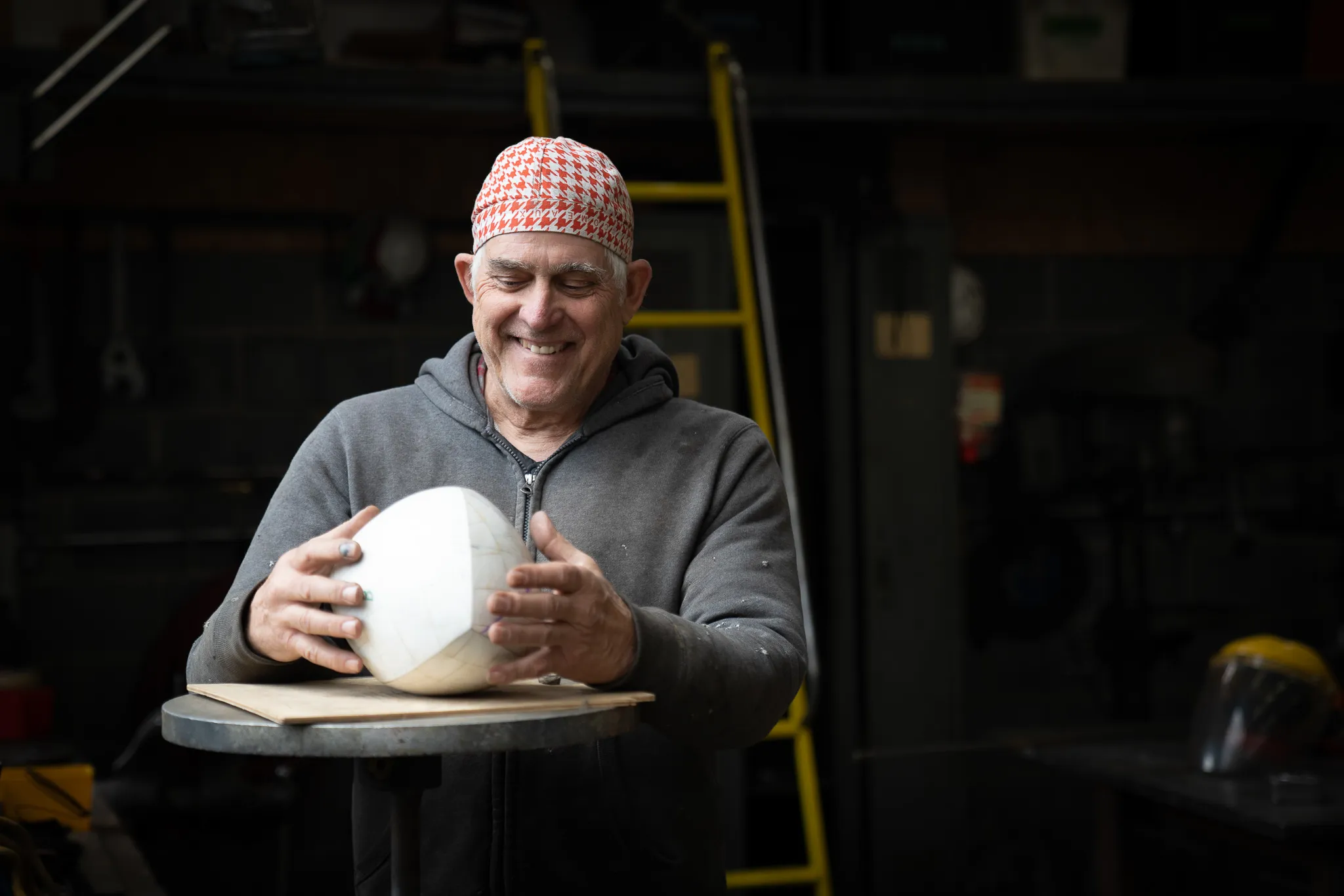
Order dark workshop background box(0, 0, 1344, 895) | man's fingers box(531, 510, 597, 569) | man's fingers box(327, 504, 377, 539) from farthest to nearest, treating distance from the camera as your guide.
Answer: dark workshop background box(0, 0, 1344, 895) < man's fingers box(327, 504, 377, 539) < man's fingers box(531, 510, 597, 569)

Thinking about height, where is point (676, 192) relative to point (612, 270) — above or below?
above

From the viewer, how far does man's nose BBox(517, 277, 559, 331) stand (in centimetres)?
164

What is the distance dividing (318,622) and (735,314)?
211 cm

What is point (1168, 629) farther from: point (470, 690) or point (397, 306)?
point (470, 690)

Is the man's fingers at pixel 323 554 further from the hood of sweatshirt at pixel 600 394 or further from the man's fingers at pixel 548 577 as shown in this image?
the hood of sweatshirt at pixel 600 394

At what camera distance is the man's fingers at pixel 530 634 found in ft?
4.24

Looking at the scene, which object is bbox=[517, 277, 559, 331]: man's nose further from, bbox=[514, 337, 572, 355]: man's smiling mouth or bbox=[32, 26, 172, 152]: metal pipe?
bbox=[32, 26, 172, 152]: metal pipe

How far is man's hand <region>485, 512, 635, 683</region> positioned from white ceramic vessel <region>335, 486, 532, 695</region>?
32 millimetres

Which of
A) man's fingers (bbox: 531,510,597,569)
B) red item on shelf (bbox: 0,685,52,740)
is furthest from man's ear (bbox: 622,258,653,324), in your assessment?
red item on shelf (bbox: 0,685,52,740)

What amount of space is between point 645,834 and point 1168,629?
3368 millimetres

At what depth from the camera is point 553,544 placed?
4.48ft

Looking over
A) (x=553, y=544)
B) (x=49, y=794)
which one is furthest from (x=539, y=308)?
(x=49, y=794)

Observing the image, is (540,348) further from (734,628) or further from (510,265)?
(734,628)

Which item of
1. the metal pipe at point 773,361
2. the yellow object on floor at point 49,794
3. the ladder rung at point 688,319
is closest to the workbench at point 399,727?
the yellow object on floor at point 49,794
